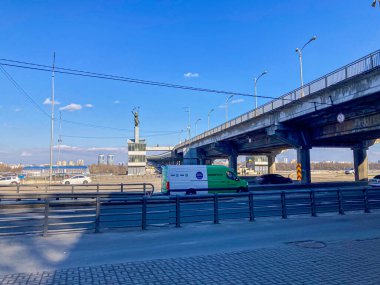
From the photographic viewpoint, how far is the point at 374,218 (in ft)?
39.7

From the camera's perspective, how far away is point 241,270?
5895 mm

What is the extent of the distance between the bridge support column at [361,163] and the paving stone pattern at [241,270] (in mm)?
38966

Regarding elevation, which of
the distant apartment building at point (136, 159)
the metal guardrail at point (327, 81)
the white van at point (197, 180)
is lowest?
the white van at point (197, 180)

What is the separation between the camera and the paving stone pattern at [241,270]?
5.34 metres

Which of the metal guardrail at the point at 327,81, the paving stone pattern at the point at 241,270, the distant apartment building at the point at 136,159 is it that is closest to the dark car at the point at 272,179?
the metal guardrail at the point at 327,81

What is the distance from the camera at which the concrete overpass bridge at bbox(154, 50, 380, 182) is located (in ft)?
70.0

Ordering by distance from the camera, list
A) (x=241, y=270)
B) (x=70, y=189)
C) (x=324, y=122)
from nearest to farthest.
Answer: (x=241, y=270)
(x=70, y=189)
(x=324, y=122)

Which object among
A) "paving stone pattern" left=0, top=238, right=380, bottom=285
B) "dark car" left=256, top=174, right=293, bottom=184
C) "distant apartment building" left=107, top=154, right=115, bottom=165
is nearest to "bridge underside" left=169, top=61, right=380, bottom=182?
"dark car" left=256, top=174, right=293, bottom=184

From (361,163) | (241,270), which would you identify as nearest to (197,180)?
(241,270)

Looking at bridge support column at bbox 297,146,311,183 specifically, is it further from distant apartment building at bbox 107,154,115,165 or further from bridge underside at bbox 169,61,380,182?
distant apartment building at bbox 107,154,115,165

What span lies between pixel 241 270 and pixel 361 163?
137 ft

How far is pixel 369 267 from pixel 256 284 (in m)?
2.50

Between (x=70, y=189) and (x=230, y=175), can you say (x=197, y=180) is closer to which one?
(x=230, y=175)

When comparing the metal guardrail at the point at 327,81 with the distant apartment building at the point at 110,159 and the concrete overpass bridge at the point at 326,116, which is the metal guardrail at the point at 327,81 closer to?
the concrete overpass bridge at the point at 326,116
